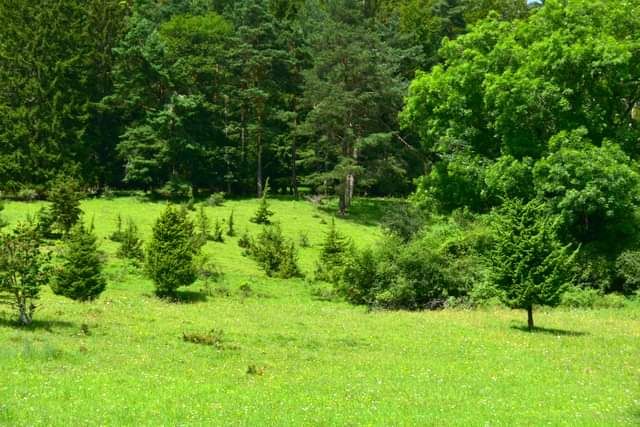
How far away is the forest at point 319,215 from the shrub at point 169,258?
0.15 m

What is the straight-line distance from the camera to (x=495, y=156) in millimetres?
46062

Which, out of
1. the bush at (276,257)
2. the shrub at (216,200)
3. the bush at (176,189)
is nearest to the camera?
the bush at (276,257)

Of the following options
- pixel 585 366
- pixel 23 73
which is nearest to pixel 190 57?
pixel 23 73

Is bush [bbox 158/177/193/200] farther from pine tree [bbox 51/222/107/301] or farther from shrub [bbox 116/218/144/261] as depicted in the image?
pine tree [bbox 51/222/107/301]

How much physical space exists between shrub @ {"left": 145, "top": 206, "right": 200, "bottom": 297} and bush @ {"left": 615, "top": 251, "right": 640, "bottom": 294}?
920 inches

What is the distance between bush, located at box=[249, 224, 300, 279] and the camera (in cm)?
4196

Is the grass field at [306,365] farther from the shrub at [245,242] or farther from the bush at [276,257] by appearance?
the shrub at [245,242]

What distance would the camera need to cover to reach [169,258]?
33375 millimetres

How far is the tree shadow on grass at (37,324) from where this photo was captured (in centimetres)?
2248

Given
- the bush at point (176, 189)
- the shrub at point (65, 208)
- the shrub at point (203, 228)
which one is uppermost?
the bush at point (176, 189)

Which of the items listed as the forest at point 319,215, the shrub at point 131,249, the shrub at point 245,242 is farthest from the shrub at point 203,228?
the shrub at point 131,249

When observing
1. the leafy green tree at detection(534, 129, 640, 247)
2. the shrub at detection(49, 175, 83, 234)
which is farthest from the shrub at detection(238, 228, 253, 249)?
the leafy green tree at detection(534, 129, 640, 247)

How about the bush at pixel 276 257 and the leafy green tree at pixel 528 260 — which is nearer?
the leafy green tree at pixel 528 260

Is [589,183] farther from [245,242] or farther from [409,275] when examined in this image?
[245,242]
